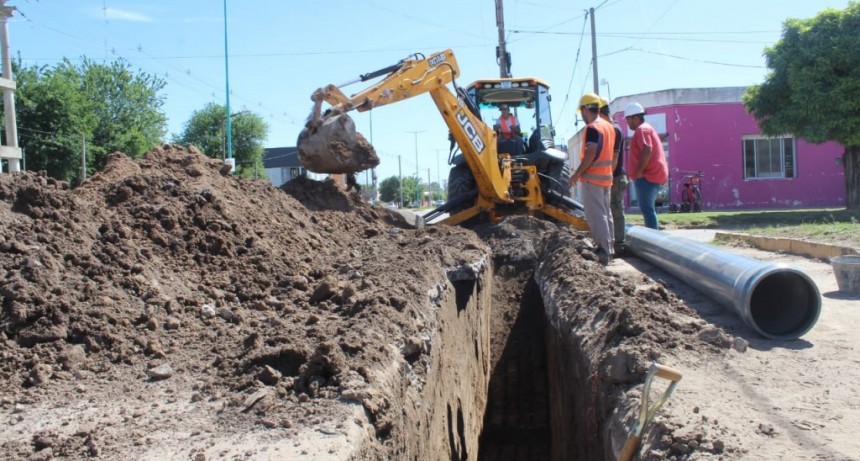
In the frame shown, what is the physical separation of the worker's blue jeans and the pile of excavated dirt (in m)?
1.55

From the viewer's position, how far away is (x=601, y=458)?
152 inches

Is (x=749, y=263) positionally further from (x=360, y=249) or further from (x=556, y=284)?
(x=360, y=249)

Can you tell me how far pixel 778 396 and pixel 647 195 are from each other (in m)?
4.64

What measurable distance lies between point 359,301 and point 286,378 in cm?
125

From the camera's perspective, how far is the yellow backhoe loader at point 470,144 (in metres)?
8.61

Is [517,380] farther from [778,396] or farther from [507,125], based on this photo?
[778,396]

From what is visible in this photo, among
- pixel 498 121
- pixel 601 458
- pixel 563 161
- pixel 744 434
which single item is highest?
pixel 498 121

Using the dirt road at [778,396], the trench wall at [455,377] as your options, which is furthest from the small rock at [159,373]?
the dirt road at [778,396]

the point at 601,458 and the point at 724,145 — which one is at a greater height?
the point at 724,145

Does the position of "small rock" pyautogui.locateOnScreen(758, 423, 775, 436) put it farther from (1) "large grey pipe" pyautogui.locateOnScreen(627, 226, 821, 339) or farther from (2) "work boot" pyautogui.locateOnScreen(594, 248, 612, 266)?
(2) "work boot" pyautogui.locateOnScreen(594, 248, 612, 266)

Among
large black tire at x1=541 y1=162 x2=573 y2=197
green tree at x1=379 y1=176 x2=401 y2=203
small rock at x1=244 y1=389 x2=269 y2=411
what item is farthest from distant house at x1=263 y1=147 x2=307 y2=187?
small rock at x1=244 y1=389 x2=269 y2=411

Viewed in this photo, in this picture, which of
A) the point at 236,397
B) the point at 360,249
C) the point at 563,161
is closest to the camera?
the point at 236,397

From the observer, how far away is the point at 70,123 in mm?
24000

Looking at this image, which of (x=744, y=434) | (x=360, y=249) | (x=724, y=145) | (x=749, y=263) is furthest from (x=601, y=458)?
(x=724, y=145)
